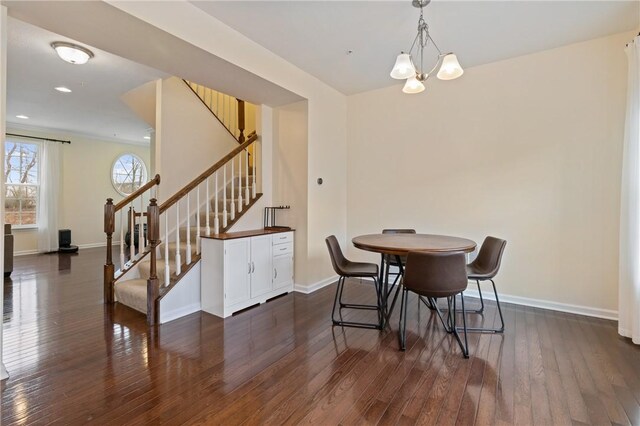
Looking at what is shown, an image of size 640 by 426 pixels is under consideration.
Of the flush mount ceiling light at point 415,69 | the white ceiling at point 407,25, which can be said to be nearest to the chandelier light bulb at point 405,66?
the flush mount ceiling light at point 415,69

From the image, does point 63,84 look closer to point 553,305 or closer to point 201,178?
point 201,178

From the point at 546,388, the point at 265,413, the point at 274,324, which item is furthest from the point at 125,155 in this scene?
the point at 546,388

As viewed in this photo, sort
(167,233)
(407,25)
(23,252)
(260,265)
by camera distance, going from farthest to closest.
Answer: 1. (23,252)
2. (260,265)
3. (167,233)
4. (407,25)

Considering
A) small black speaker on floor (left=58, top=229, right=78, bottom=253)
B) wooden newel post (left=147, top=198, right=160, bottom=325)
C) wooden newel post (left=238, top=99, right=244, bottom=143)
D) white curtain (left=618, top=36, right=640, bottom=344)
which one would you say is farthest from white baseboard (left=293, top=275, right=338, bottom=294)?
small black speaker on floor (left=58, top=229, right=78, bottom=253)

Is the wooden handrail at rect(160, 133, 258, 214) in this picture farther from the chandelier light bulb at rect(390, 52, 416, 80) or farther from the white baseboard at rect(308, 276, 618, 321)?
the white baseboard at rect(308, 276, 618, 321)

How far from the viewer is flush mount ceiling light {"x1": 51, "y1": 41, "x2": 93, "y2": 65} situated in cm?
329

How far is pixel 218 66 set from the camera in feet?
9.76

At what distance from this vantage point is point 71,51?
3312 mm

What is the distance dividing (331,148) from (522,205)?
2537 millimetres

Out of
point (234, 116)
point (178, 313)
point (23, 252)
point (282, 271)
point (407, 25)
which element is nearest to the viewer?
point (407, 25)

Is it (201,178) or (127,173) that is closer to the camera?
(201,178)

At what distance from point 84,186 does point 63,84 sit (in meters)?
4.02

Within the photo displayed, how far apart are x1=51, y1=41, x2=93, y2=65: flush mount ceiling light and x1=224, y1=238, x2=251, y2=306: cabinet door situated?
2705mm

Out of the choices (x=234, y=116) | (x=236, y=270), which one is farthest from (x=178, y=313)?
(x=234, y=116)
